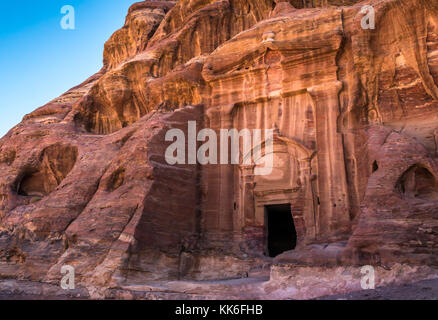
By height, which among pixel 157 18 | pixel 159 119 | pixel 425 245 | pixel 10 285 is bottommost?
pixel 10 285

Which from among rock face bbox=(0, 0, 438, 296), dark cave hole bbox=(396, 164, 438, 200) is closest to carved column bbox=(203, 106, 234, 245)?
rock face bbox=(0, 0, 438, 296)

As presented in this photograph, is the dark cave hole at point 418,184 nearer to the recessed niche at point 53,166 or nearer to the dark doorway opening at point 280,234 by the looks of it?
the dark doorway opening at point 280,234

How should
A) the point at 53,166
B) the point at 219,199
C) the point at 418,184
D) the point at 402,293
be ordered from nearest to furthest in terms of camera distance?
the point at 402,293, the point at 418,184, the point at 219,199, the point at 53,166

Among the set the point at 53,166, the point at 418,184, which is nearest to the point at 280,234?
the point at 418,184

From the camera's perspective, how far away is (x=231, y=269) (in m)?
12.5

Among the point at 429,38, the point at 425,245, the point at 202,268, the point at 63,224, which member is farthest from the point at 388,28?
the point at 63,224

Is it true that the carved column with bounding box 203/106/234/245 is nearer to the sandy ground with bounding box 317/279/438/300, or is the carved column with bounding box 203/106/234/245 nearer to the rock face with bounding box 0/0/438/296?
the rock face with bounding box 0/0/438/296

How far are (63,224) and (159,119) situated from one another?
4686mm

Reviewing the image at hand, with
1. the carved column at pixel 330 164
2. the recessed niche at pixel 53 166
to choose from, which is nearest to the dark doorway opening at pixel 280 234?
the carved column at pixel 330 164

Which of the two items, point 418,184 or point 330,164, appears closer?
point 418,184

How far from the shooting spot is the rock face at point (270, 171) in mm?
10109

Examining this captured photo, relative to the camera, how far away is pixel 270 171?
13781mm

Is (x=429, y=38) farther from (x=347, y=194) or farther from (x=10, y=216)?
(x=10, y=216)

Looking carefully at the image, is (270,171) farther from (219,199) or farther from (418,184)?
(418,184)
